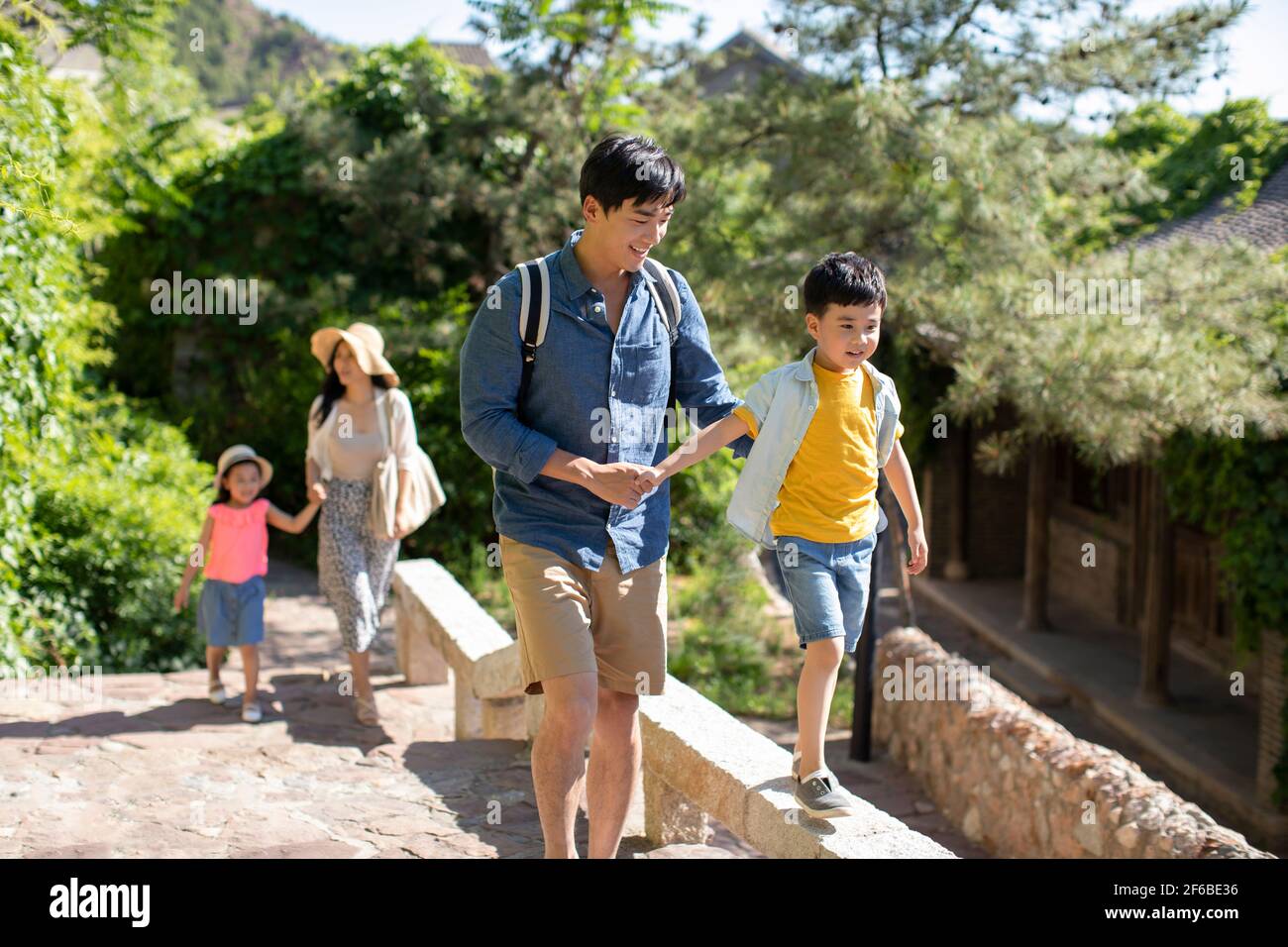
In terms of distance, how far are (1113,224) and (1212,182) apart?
48.3 inches

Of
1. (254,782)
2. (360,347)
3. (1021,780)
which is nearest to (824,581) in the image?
(254,782)

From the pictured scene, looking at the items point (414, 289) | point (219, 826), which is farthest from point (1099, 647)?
point (219, 826)

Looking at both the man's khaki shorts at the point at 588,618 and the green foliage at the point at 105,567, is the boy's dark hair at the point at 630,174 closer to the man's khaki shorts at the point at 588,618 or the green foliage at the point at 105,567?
the man's khaki shorts at the point at 588,618

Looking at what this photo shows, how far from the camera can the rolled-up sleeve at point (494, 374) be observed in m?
2.87

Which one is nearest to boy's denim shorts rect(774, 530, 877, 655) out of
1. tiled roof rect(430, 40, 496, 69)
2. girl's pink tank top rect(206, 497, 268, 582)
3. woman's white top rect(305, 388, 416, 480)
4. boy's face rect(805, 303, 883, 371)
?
boy's face rect(805, 303, 883, 371)

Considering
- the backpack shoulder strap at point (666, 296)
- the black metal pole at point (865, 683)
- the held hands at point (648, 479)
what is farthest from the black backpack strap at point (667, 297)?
the black metal pole at point (865, 683)

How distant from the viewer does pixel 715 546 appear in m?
10.8

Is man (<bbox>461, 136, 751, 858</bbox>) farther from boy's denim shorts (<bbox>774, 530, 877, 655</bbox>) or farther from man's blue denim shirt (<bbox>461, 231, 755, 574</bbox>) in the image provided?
boy's denim shorts (<bbox>774, 530, 877, 655</bbox>)

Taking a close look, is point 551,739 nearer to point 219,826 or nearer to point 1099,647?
point 219,826

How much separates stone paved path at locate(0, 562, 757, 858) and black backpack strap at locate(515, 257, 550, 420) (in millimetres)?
1714

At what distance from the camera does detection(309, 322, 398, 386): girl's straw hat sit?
5.41 meters

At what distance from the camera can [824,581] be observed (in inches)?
126

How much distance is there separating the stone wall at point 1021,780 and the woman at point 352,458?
3270 millimetres

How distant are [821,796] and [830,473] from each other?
84cm
